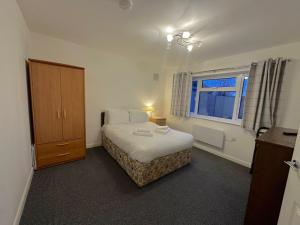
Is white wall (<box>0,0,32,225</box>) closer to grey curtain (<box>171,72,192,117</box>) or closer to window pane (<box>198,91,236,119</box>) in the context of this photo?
grey curtain (<box>171,72,192,117</box>)

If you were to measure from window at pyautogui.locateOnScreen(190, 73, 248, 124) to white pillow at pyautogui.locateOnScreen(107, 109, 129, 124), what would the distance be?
6.59 ft

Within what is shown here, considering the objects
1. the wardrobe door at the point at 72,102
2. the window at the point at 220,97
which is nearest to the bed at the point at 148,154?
the wardrobe door at the point at 72,102

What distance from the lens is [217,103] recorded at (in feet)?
11.8

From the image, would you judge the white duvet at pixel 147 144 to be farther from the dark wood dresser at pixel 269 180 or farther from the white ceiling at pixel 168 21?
the white ceiling at pixel 168 21

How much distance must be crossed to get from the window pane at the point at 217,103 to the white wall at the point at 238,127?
1.05 ft

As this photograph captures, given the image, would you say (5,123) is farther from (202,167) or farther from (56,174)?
(202,167)

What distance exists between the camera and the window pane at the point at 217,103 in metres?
3.31

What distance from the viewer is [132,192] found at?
74.7 inches

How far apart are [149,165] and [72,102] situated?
182cm

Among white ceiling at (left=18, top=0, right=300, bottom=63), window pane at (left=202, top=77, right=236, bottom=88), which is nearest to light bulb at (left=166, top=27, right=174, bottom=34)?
white ceiling at (left=18, top=0, right=300, bottom=63)

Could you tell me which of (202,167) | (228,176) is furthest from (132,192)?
(228,176)

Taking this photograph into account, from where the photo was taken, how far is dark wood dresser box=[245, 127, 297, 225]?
1135 millimetres

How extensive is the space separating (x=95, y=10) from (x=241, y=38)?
2270 millimetres

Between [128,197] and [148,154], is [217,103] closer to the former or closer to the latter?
[148,154]
